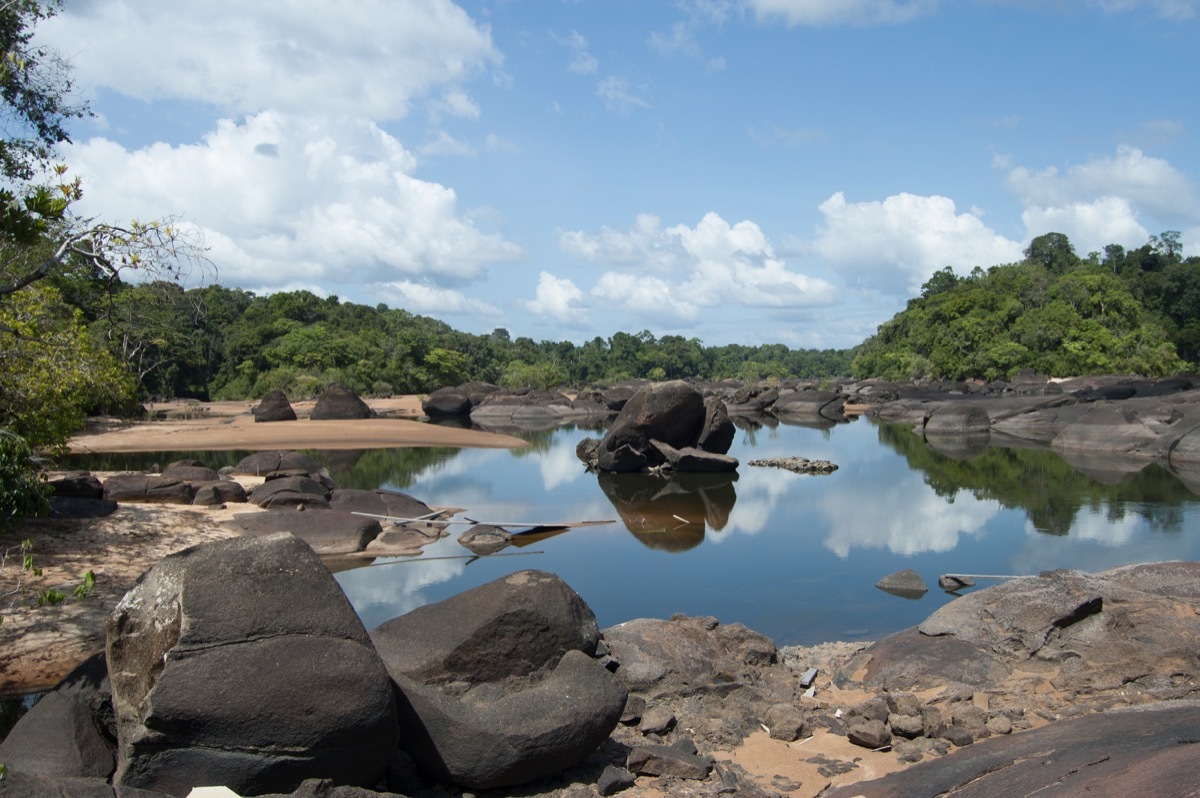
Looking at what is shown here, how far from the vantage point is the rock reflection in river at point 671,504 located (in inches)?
794

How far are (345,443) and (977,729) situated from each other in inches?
1331

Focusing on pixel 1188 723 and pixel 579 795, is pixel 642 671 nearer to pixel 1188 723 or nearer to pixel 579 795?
pixel 579 795

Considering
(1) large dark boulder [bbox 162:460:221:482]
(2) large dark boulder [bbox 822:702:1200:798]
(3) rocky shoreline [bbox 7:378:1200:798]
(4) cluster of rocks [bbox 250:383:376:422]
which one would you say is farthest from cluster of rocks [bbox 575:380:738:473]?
(2) large dark boulder [bbox 822:702:1200:798]

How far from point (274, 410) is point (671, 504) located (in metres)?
27.4

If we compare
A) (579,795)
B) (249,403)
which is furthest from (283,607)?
(249,403)

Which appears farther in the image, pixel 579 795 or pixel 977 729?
pixel 977 729

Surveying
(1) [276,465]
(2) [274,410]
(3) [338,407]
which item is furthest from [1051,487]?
(2) [274,410]

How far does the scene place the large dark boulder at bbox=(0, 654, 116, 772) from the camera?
20.3 feet

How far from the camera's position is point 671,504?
24.5m

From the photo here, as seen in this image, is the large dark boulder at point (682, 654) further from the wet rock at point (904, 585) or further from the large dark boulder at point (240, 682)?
the wet rock at point (904, 585)

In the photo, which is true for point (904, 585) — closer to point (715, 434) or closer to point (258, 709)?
point (258, 709)

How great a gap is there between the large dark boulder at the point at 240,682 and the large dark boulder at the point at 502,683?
0.69 meters

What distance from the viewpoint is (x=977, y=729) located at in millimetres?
8133

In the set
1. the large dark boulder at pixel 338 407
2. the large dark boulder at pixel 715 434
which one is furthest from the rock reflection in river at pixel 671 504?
the large dark boulder at pixel 338 407
